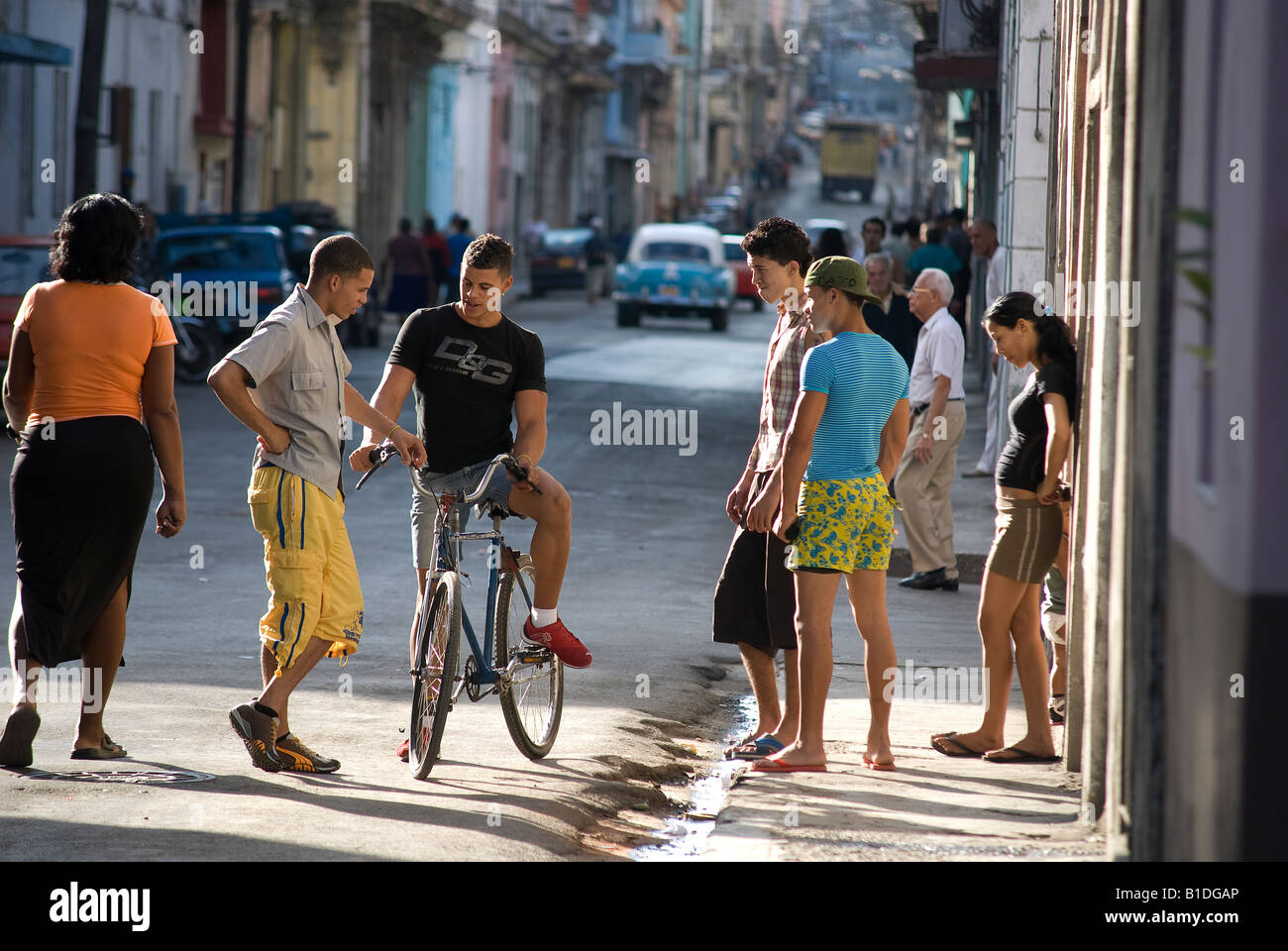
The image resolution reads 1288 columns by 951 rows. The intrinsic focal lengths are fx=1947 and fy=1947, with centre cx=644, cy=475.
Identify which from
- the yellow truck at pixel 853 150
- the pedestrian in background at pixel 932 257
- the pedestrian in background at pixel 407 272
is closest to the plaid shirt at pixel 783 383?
the pedestrian in background at pixel 932 257

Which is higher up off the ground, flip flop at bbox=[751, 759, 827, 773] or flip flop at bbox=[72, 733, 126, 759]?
flip flop at bbox=[72, 733, 126, 759]

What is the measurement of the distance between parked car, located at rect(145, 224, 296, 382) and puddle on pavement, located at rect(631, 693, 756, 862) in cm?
1529

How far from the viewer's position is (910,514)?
10.8 m

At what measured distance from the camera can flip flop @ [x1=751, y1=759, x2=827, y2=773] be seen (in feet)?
21.8

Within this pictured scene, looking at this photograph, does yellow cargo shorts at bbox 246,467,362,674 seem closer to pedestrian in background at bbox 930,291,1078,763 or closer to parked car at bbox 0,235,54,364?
pedestrian in background at bbox 930,291,1078,763

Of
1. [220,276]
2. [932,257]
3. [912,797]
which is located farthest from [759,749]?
[220,276]

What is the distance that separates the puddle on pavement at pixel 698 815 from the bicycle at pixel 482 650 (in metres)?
0.57

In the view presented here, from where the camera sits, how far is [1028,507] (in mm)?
6637

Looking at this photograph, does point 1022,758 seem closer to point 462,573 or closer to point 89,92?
point 462,573

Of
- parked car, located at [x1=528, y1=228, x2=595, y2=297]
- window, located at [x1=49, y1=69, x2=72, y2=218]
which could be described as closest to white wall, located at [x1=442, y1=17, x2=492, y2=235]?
parked car, located at [x1=528, y1=228, x2=595, y2=297]

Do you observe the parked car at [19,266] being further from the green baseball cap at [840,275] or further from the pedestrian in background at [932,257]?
the green baseball cap at [840,275]
